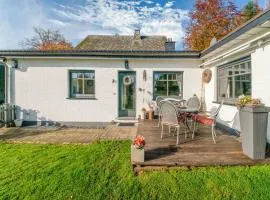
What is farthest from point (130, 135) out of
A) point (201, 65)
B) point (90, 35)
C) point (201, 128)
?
point (90, 35)

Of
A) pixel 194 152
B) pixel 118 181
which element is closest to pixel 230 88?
pixel 194 152

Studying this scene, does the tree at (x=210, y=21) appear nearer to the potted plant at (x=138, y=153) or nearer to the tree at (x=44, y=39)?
the tree at (x=44, y=39)

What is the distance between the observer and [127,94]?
9.77 meters

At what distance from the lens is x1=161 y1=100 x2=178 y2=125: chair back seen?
5.11m

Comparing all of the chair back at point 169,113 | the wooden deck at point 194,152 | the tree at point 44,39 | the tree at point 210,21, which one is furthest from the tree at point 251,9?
the tree at point 44,39

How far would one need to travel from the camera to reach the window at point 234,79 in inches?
233

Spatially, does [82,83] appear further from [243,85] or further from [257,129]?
[257,129]

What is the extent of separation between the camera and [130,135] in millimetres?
7469

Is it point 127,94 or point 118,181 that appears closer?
point 118,181

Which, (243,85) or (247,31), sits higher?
(247,31)

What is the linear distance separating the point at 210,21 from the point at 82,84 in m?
16.9

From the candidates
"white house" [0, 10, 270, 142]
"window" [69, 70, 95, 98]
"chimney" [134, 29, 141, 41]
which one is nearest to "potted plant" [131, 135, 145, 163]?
"white house" [0, 10, 270, 142]

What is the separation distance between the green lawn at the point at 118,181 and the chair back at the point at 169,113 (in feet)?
4.48

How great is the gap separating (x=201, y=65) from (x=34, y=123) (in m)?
7.54
